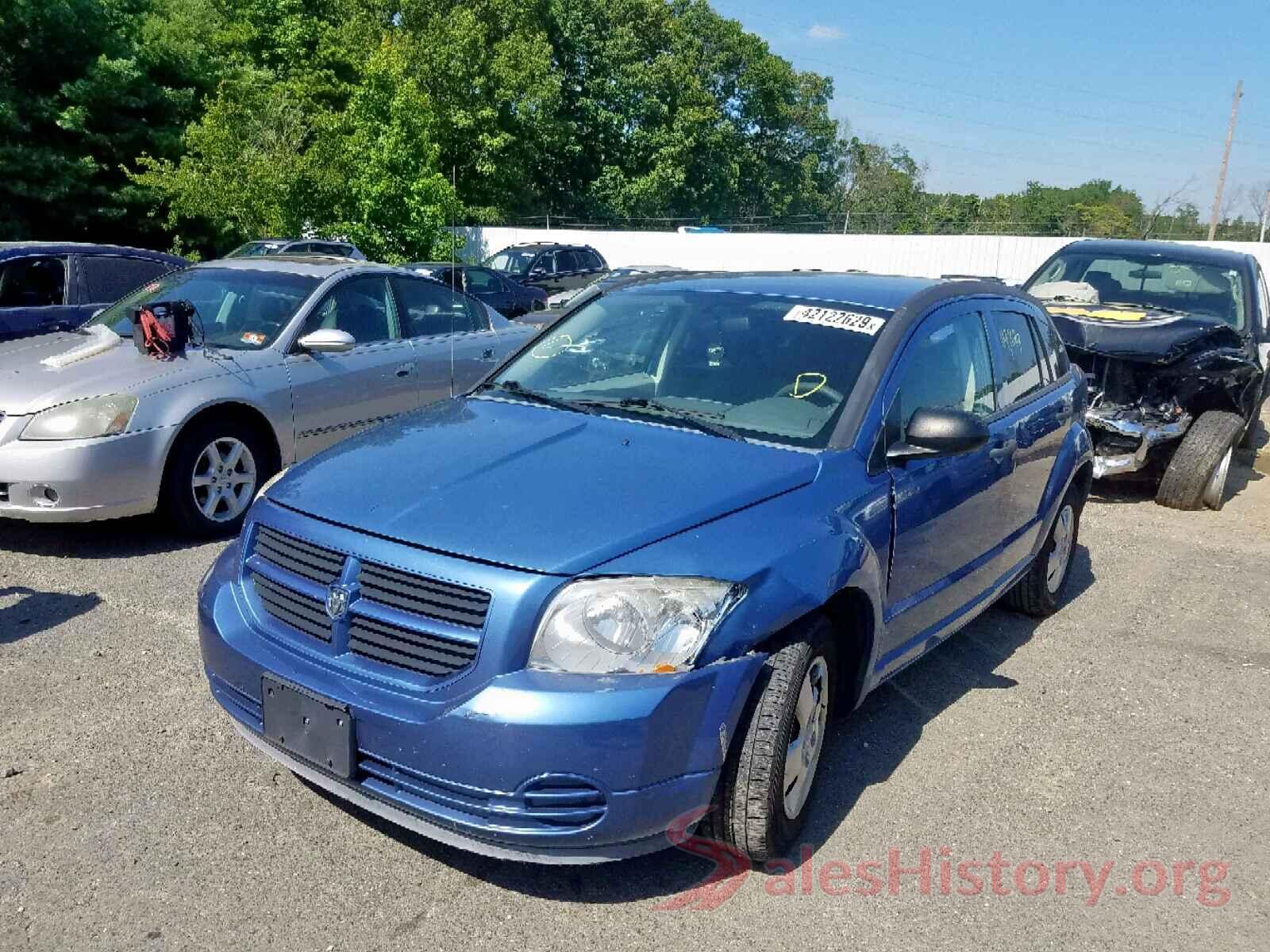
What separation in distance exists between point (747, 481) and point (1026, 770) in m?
1.67

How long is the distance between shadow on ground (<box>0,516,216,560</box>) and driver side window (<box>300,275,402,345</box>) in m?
1.44

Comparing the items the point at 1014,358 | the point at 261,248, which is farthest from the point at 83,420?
the point at 261,248

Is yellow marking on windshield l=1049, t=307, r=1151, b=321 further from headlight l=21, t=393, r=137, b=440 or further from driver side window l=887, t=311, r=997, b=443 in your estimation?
headlight l=21, t=393, r=137, b=440

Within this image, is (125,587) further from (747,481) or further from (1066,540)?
(1066,540)

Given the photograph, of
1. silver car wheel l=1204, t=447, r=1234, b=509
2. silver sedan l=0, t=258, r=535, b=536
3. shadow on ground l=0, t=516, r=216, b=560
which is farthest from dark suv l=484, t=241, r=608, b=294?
shadow on ground l=0, t=516, r=216, b=560

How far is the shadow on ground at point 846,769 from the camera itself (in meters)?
3.10

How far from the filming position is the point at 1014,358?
194 inches

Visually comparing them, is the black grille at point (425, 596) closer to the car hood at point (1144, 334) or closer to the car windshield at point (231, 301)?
the car windshield at point (231, 301)

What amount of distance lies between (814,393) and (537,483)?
113 centimetres

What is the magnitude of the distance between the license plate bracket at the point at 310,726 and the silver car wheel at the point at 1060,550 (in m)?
3.82

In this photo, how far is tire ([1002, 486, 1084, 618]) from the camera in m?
5.38

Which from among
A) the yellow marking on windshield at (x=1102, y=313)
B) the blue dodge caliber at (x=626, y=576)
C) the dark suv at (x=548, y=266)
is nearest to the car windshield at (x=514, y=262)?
the dark suv at (x=548, y=266)

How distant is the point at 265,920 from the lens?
113 inches

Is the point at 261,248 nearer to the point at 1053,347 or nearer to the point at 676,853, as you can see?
the point at 1053,347
